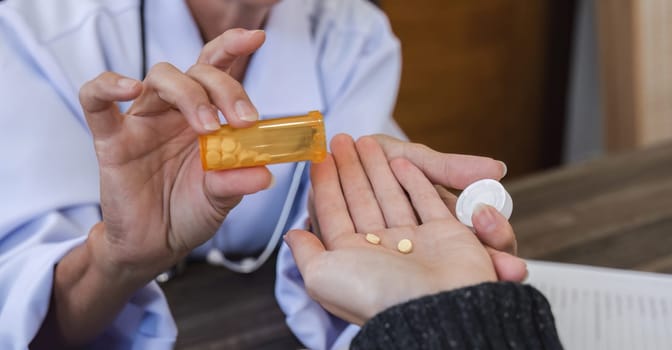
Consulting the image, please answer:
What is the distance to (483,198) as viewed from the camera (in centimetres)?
59

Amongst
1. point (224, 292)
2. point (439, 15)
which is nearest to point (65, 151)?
point (224, 292)

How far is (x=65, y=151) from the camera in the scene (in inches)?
29.2

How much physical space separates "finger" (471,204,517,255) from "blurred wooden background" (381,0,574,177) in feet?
4.80

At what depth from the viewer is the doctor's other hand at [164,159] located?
559 millimetres

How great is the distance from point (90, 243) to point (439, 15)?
157 cm

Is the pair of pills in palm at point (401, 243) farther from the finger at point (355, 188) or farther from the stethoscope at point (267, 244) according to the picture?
the stethoscope at point (267, 244)

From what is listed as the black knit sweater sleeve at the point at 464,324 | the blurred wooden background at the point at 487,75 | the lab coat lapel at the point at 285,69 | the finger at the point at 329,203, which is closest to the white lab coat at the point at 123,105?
the lab coat lapel at the point at 285,69

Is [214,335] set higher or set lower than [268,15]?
lower

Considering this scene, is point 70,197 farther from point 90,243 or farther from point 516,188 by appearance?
point 516,188

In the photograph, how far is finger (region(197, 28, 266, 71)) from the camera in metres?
0.57

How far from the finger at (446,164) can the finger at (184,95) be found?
0.20 m

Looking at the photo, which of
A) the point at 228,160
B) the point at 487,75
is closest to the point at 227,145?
the point at 228,160

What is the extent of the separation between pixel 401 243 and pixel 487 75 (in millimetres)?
1699

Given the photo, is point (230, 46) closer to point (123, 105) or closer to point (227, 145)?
point (227, 145)
